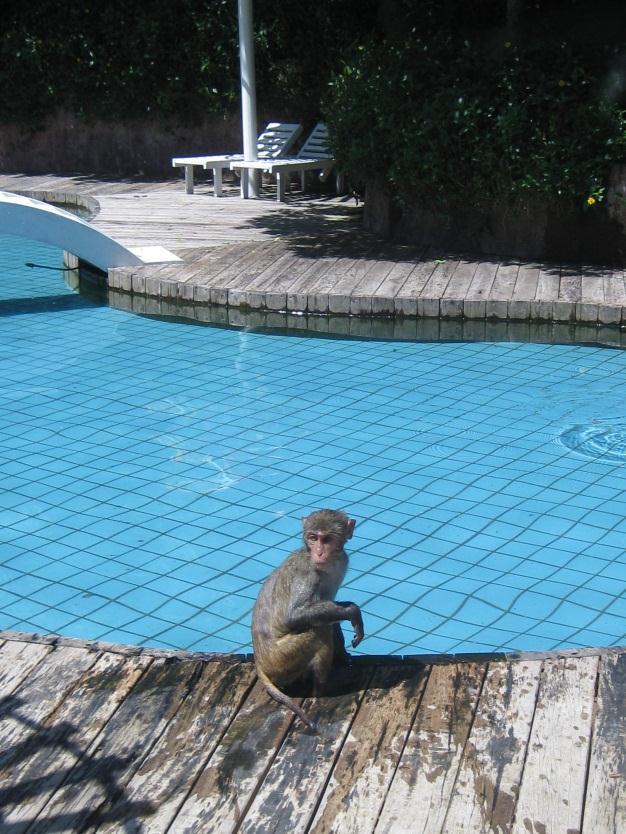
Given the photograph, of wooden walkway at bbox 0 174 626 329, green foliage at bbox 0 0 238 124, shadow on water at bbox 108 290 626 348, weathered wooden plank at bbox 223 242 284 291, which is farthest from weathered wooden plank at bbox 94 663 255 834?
green foliage at bbox 0 0 238 124

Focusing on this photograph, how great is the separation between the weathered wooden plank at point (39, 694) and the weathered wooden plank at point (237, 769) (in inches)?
23.0

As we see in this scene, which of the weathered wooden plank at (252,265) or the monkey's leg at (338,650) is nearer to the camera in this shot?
the monkey's leg at (338,650)

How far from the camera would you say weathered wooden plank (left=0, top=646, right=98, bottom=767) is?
3.13m

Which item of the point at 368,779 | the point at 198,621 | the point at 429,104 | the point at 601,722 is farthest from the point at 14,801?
the point at 429,104

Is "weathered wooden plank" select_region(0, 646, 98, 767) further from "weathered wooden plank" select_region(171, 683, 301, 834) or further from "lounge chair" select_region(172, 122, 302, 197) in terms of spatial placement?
"lounge chair" select_region(172, 122, 302, 197)

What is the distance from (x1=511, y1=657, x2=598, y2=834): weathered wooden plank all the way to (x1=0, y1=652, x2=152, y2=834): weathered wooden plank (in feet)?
4.09

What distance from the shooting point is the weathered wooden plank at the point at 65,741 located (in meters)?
2.85

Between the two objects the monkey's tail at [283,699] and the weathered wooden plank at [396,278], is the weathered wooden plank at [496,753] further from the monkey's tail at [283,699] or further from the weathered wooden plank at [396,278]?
the weathered wooden plank at [396,278]

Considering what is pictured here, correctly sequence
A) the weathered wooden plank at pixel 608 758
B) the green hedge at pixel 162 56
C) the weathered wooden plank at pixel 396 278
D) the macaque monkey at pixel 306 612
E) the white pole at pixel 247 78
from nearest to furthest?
1. the weathered wooden plank at pixel 608 758
2. the macaque monkey at pixel 306 612
3. the weathered wooden plank at pixel 396 278
4. the white pole at pixel 247 78
5. the green hedge at pixel 162 56

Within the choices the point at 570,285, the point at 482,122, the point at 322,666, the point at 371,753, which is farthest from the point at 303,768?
the point at 482,122

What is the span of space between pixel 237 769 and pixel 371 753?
38 cm

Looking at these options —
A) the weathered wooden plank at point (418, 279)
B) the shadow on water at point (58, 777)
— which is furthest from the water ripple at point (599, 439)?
the shadow on water at point (58, 777)

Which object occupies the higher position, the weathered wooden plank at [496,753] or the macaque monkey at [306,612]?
the macaque monkey at [306,612]

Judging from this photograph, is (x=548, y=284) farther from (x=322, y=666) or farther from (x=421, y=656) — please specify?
(x=322, y=666)
